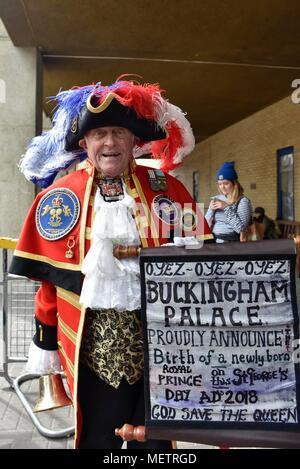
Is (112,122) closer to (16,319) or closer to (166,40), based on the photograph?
(16,319)

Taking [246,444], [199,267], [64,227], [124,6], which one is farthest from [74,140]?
[124,6]

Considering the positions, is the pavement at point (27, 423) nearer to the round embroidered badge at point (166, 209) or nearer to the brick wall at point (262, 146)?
the round embroidered badge at point (166, 209)

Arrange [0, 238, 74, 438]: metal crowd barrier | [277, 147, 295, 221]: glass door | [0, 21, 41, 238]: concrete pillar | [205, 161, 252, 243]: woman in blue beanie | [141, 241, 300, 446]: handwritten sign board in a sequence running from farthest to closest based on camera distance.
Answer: [277, 147, 295, 221]: glass door, [0, 21, 41, 238]: concrete pillar, [205, 161, 252, 243]: woman in blue beanie, [0, 238, 74, 438]: metal crowd barrier, [141, 241, 300, 446]: handwritten sign board

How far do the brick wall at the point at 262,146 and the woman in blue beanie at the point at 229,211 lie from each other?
5.63 m

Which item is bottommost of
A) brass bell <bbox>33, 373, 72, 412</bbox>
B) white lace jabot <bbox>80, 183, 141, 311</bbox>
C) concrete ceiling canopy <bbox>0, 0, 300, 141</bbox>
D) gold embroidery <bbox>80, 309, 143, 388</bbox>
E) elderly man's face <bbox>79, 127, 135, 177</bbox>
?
brass bell <bbox>33, 373, 72, 412</bbox>

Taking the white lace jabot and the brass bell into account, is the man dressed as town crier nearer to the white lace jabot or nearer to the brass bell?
the white lace jabot

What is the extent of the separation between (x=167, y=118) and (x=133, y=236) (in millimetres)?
565

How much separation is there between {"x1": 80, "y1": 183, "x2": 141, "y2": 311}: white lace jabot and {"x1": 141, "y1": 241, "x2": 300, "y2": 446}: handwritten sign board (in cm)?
12

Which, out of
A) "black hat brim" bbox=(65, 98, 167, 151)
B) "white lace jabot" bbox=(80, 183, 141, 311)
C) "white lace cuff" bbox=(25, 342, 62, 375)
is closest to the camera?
"white lace jabot" bbox=(80, 183, 141, 311)

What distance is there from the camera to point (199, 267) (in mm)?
1675

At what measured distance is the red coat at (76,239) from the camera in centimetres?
190

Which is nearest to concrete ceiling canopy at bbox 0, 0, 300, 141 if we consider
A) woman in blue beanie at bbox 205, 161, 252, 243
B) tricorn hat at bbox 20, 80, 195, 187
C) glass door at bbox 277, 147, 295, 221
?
glass door at bbox 277, 147, 295, 221

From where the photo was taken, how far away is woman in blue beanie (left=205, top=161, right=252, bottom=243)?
495 centimetres

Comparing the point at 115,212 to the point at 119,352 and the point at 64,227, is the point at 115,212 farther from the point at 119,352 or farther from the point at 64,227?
the point at 119,352
